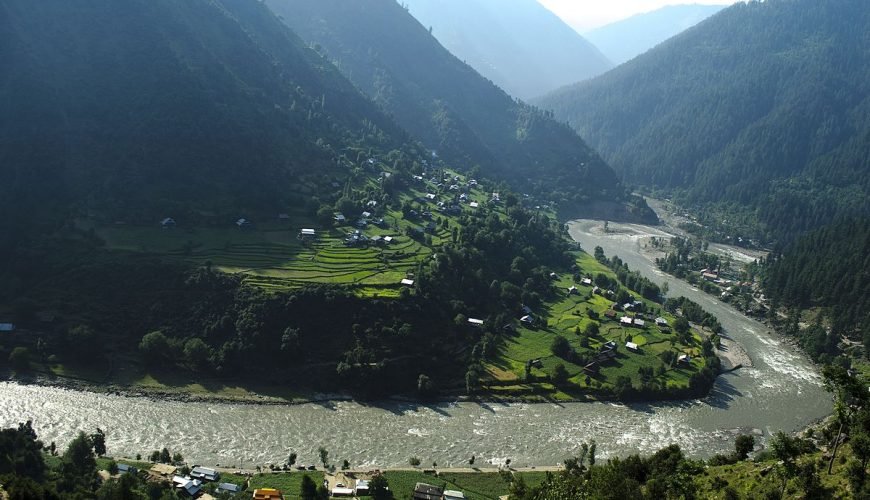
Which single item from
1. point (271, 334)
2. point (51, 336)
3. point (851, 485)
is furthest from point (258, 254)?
point (851, 485)

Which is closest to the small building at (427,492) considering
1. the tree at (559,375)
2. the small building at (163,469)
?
the small building at (163,469)

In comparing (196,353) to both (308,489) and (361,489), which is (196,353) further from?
(361,489)

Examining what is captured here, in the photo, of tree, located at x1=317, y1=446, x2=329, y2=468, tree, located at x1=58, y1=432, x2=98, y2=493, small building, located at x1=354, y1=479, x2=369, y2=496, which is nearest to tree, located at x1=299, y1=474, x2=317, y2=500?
small building, located at x1=354, y1=479, x2=369, y2=496

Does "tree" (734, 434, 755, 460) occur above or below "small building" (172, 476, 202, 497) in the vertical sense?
above

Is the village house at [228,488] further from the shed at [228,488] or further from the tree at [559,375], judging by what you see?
the tree at [559,375]

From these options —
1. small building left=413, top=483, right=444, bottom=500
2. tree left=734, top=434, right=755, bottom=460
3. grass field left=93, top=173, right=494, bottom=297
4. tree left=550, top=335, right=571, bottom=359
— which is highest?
grass field left=93, top=173, right=494, bottom=297

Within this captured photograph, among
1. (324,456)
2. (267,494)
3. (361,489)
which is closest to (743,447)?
(361,489)

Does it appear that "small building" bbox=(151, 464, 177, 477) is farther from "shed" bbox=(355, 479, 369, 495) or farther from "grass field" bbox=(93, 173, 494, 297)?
"grass field" bbox=(93, 173, 494, 297)
